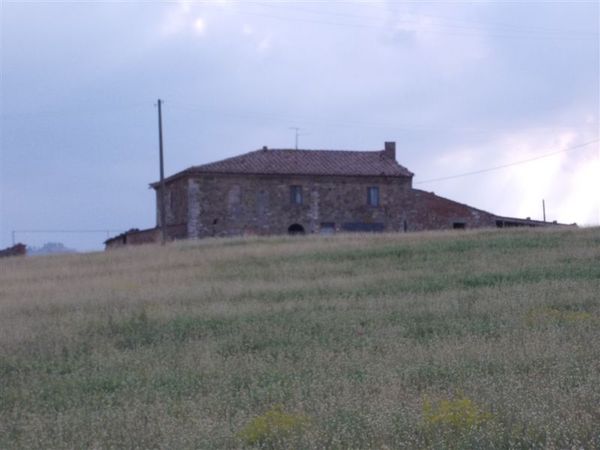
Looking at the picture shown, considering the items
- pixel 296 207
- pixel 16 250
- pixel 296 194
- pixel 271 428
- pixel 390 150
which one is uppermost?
pixel 390 150

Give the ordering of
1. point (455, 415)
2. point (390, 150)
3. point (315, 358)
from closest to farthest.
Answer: point (455, 415) < point (315, 358) < point (390, 150)

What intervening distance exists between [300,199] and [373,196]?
4779mm

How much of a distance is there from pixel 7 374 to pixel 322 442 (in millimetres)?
6571

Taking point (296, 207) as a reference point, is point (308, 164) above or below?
above

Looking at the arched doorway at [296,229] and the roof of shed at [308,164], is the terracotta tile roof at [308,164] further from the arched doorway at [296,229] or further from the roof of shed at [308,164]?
the arched doorway at [296,229]

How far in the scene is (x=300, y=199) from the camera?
184 feet

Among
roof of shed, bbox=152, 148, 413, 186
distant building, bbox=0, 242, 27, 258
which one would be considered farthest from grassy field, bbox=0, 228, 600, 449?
distant building, bbox=0, 242, 27, 258

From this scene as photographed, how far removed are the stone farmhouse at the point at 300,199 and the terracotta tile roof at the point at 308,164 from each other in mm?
59

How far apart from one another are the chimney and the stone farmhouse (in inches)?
8.7

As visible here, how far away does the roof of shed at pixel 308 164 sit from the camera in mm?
55438

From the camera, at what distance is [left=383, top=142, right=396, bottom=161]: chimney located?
6034 cm

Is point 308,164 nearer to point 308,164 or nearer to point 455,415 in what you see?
point 308,164

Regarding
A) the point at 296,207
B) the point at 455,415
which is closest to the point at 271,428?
the point at 455,415

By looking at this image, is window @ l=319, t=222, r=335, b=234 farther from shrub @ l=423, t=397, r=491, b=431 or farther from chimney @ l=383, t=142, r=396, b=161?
shrub @ l=423, t=397, r=491, b=431
